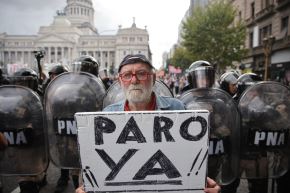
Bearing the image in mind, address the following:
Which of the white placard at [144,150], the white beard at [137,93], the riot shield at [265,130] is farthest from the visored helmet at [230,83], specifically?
the white placard at [144,150]

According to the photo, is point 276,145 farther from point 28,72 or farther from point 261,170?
point 28,72

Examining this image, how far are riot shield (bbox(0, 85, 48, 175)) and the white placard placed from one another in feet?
6.73

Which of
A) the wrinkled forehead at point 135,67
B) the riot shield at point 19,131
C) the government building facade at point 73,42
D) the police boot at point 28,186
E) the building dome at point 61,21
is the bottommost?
the police boot at point 28,186

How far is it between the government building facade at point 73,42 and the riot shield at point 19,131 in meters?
112

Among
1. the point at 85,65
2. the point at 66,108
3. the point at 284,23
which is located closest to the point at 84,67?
the point at 85,65

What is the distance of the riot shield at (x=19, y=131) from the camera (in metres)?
3.85

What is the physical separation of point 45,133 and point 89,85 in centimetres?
66

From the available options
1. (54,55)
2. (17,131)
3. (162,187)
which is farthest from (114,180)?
(54,55)

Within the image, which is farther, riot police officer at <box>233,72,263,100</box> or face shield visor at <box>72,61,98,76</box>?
face shield visor at <box>72,61,98,76</box>

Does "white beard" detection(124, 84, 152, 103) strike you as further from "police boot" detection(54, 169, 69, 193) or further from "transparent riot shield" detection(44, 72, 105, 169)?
"police boot" detection(54, 169, 69, 193)

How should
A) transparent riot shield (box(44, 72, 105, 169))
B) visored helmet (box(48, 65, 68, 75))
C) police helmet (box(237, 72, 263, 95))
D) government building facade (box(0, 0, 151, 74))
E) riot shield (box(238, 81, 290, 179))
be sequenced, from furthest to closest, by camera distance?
government building facade (box(0, 0, 151, 74)) < visored helmet (box(48, 65, 68, 75)) < police helmet (box(237, 72, 263, 95)) < transparent riot shield (box(44, 72, 105, 169)) < riot shield (box(238, 81, 290, 179))

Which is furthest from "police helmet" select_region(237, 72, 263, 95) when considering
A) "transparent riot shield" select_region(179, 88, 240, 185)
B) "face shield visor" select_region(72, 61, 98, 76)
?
"face shield visor" select_region(72, 61, 98, 76)

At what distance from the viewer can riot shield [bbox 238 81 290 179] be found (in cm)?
371

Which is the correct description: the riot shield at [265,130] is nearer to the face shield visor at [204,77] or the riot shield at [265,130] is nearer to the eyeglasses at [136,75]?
the face shield visor at [204,77]
